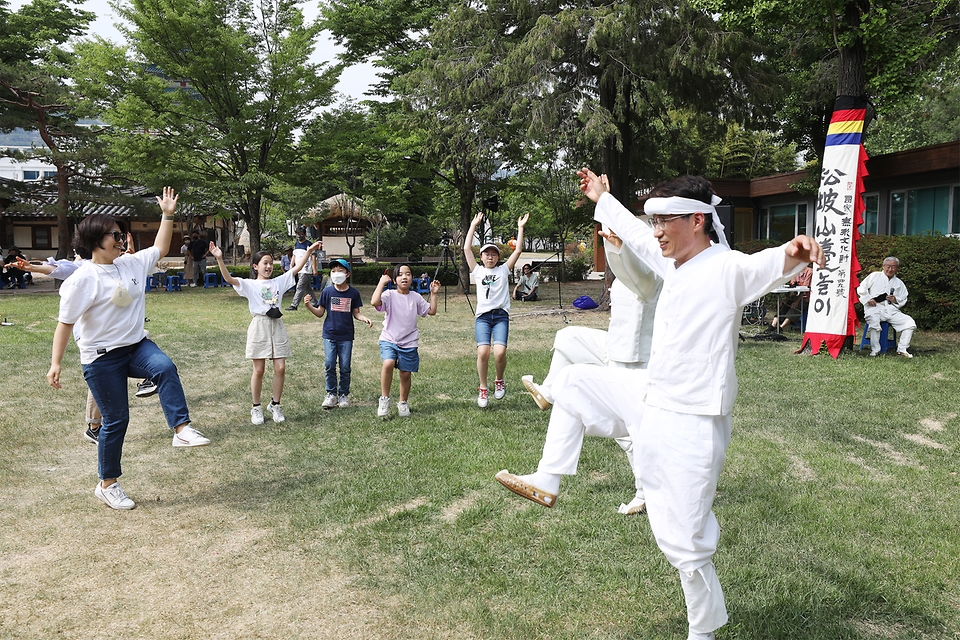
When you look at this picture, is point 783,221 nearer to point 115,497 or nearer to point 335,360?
point 335,360

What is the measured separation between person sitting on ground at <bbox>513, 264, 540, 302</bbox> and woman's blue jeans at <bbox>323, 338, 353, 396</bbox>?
49.5 ft

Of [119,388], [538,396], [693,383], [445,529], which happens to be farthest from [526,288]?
[693,383]

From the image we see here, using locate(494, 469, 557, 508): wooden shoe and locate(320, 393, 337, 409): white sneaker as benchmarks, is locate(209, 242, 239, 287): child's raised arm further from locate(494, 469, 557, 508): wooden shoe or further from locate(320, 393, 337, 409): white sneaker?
locate(494, 469, 557, 508): wooden shoe

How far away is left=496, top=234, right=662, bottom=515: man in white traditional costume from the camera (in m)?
3.50

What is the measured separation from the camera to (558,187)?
26297mm

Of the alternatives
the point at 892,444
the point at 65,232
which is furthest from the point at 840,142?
the point at 65,232

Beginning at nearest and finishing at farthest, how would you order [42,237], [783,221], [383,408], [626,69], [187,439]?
[187,439] < [383,408] < [626,69] < [783,221] < [42,237]

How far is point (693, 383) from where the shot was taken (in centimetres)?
304

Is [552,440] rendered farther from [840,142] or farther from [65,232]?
[65,232]

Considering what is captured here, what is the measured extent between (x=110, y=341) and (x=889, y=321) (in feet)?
39.5

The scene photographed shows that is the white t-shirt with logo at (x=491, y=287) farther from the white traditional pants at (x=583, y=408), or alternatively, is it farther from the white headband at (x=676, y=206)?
the white headband at (x=676, y=206)

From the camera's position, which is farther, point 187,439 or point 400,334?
point 400,334

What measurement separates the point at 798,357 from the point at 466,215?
16079mm

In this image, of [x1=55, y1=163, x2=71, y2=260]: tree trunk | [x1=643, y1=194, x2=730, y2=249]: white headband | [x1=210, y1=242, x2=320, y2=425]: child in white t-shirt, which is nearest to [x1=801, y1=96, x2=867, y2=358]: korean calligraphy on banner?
[x1=210, y1=242, x2=320, y2=425]: child in white t-shirt
